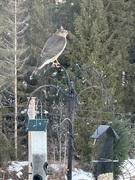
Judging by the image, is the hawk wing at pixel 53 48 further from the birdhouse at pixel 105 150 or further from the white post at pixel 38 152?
the white post at pixel 38 152

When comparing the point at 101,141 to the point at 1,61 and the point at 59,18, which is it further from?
the point at 59,18

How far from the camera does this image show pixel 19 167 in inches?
535

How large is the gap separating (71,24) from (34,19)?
1.13 metres

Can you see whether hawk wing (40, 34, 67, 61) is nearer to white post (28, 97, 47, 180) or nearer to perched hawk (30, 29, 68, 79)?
perched hawk (30, 29, 68, 79)

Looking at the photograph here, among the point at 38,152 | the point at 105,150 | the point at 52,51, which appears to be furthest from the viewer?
the point at 52,51

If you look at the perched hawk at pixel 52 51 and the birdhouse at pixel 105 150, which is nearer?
the birdhouse at pixel 105 150

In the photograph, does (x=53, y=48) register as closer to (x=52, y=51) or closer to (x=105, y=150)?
(x=52, y=51)

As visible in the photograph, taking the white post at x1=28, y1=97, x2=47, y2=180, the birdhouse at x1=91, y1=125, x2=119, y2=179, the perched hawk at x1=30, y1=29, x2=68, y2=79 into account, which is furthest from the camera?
the perched hawk at x1=30, y1=29, x2=68, y2=79

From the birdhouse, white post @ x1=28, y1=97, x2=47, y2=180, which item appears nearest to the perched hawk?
the birdhouse

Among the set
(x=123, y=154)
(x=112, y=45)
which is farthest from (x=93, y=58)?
(x=123, y=154)

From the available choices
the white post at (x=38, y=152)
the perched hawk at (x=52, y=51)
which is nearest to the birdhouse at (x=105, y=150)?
the white post at (x=38, y=152)

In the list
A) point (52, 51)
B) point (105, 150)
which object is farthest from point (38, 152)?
point (52, 51)

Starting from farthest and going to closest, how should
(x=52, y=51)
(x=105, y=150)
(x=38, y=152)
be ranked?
(x=52, y=51), (x=105, y=150), (x=38, y=152)

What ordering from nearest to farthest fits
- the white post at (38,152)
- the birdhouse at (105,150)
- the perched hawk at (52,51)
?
the white post at (38,152), the birdhouse at (105,150), the perched hawk at (52,51)
